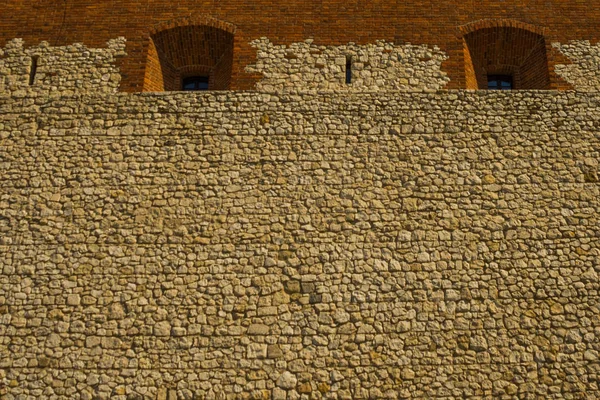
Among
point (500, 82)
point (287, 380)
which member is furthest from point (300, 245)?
point (500, 82)

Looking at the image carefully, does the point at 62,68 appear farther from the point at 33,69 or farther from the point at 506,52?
the point at 506,52

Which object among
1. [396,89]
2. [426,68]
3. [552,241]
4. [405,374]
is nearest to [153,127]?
[396,89]

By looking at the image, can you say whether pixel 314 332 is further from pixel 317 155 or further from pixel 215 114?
pixel 215 114

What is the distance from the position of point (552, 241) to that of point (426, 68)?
312cm

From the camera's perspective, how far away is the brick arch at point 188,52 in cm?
863

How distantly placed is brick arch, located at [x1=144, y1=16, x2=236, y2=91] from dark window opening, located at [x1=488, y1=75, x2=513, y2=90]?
14.1 feet

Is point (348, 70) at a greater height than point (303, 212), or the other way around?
point (348, 70)

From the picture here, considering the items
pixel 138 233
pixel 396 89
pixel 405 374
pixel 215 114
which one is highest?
pixel 396 89

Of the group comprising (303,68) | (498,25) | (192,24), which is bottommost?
(303,68)

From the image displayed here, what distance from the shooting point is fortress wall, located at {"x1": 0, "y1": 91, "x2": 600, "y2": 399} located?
6730 mm

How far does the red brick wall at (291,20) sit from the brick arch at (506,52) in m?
0.13

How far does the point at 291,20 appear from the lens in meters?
8.66

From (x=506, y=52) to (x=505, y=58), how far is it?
107 mm

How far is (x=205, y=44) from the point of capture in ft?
29.3
